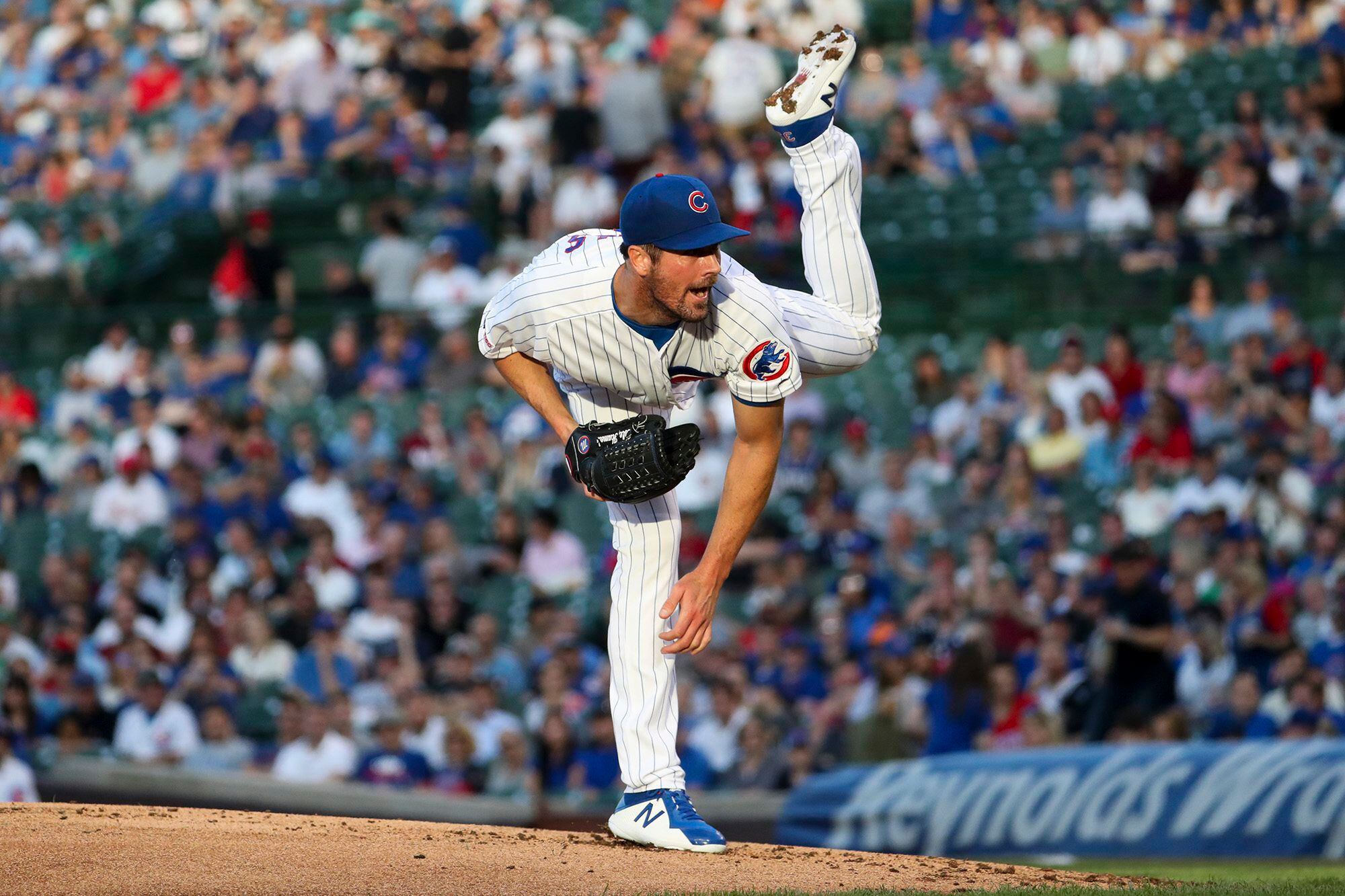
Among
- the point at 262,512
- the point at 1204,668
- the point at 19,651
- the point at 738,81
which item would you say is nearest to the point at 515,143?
the point at 738,81

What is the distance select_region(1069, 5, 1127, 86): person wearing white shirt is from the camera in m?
14.4

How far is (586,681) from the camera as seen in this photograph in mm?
10602

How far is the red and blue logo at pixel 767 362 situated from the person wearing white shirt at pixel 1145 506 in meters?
6.21

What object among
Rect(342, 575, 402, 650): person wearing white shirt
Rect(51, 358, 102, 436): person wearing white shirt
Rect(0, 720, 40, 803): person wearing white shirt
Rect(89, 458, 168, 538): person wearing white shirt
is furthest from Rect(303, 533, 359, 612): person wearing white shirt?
Rect(51, 358, 102, 436): person wearing white shirt

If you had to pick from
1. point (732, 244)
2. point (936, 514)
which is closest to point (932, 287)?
point (732, 244)

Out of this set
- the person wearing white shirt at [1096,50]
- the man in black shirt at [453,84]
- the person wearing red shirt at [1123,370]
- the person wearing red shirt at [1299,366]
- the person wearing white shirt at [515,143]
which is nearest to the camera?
the person wearing red shirt at [1299,366]

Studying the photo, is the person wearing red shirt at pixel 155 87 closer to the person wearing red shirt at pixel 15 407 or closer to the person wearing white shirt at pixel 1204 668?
the person wearing red shirt at pixel 15 407

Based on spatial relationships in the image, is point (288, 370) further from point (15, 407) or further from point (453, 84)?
point (453, 84)

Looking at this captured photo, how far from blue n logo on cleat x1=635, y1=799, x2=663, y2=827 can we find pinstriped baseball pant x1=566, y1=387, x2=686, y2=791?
5cm

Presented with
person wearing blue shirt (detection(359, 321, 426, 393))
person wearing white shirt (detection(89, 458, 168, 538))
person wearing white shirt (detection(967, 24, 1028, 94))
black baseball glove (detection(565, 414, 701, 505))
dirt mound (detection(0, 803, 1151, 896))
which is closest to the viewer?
dirt mound (detection(0, 803, 1151, 896))

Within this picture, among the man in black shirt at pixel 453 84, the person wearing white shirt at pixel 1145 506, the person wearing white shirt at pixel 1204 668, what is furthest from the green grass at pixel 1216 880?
the man in black shirt at pixel 453 84

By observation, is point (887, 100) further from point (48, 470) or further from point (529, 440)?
point (48, 470)

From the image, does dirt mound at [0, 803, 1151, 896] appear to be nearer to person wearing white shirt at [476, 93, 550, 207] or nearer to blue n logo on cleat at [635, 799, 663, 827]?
blue n logo on cleat at [635, 799, 663, 827]

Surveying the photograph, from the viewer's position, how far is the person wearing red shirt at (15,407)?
14141 mm
